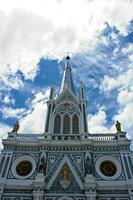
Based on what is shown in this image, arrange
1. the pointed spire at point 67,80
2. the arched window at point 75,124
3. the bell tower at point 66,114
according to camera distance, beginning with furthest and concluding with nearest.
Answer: the pointed spire at point 67,80 → the arched window at point 75,124 → the bell tower at point 66,114

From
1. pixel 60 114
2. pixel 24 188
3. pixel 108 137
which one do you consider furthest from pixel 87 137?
pixel 24 188

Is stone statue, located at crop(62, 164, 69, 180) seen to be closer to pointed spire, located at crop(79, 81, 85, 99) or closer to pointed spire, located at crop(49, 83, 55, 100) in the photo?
pointed spire, located at crop(49, 83, 55, 100)

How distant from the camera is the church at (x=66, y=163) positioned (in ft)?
85.1

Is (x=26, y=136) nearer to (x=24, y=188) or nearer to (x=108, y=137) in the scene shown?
(x=24, y=188)

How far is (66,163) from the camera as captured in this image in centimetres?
2845

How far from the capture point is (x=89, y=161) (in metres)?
28.1

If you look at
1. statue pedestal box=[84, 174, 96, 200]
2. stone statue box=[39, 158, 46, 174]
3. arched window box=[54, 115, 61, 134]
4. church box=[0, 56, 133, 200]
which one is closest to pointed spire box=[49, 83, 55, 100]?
church box=[0, 56, 133, 200]

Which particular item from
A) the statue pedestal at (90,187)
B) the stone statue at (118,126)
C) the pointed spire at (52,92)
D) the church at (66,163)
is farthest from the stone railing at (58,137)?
the pointed spire at (52,92)

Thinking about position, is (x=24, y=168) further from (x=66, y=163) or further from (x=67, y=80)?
(x=67, y=80)

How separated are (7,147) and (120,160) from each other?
1242 cm

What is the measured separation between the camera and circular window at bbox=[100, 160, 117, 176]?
27703 mm

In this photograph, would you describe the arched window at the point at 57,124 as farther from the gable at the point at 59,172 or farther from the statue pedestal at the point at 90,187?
the statue pedestal at the point at 90,187

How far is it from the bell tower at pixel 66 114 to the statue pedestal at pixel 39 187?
624 cm

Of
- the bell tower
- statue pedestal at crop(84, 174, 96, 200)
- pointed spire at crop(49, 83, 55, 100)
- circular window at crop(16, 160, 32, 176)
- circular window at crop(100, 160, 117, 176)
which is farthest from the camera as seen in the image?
pointed spire at crop(49, 83, 55, 100)
